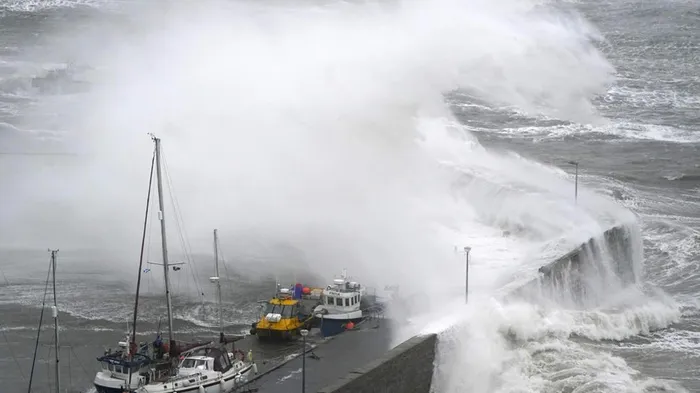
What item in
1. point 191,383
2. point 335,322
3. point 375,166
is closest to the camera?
point 191,383

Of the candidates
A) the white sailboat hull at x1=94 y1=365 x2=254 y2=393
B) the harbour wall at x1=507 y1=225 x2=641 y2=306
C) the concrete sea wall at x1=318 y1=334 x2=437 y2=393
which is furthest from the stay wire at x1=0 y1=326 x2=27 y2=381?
the harbour wall at x1=507 y1=225 x2=641 y2=306

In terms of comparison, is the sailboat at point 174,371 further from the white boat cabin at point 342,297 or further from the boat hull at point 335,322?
the white boat cabin at point 342,297

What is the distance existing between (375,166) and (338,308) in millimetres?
17249

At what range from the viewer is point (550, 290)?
95.6 feet

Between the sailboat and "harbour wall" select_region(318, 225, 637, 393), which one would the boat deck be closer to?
the sailboat

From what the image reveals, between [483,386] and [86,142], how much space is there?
33.7 m

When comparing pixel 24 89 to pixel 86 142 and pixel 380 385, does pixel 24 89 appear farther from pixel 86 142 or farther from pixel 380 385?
pixel 380 385

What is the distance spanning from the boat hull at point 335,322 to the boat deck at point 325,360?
526 millimetres

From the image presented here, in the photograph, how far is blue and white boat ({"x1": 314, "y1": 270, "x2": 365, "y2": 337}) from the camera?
26.6 meters

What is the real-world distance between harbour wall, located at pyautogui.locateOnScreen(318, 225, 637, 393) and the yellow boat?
4.49 meters

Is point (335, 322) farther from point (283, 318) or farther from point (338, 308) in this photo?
point (283, 318)

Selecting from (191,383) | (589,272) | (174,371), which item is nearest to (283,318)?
(174,371)

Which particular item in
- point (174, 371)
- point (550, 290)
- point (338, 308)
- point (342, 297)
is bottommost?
point (174, 371)

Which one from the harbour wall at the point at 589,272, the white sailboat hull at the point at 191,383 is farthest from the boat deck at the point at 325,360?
the harbour wall at the point at 589,272
